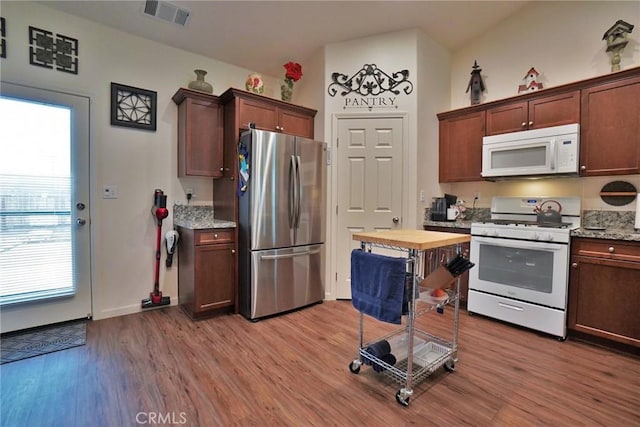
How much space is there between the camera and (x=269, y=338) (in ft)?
8.14

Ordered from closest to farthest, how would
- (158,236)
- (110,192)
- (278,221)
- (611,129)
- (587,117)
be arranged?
(611,129)
(587,117)
(110,192)
(278,221)
(158,236)

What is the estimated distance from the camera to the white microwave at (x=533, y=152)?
8.68ft

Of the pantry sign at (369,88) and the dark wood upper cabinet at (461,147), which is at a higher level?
the pantry sign at (369,88)

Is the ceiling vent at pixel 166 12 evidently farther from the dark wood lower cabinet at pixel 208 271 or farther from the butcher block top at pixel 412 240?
the butcher block top at pixel 412 240

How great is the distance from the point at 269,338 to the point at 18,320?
2.10 meters

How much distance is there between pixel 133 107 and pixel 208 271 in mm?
1779

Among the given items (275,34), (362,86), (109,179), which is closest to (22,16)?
(109,179)

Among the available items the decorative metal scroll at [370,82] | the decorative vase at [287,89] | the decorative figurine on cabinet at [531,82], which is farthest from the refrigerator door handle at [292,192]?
the decorative figurine on cabinet at [531,82]

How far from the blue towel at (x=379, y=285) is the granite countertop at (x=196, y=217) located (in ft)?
5.21

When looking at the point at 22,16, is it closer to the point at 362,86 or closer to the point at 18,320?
the point at 18,320

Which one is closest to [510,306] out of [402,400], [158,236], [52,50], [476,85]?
[402,400]

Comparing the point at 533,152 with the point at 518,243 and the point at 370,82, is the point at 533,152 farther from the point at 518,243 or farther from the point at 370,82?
the point at 370,82

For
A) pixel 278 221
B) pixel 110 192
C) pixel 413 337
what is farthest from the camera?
pixel 278 221

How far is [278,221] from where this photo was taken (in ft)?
9.73
